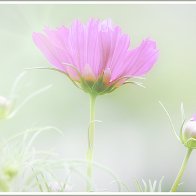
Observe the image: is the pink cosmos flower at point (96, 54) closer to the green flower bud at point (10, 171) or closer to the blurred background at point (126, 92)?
the green flower bud at point (10, 171)

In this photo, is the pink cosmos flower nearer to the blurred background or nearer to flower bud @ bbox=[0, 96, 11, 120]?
flower bud @ bbox=[0, 96, 11, 120]

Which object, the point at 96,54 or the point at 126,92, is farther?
the point at 126,92

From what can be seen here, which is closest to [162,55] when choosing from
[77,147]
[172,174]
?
[172,174]

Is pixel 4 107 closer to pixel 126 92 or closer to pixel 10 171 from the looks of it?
pixel 10 171

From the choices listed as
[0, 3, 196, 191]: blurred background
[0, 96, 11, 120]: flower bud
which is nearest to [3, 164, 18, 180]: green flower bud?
[0, 96, 11, 120]: flower bud

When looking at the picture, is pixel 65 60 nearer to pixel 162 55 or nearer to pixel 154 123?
pixel 154 123

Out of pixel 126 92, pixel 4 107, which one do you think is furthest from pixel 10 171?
pixel 126 92

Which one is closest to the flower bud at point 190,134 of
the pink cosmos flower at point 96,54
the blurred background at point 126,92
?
the pink cosmos flower at point 96,54
